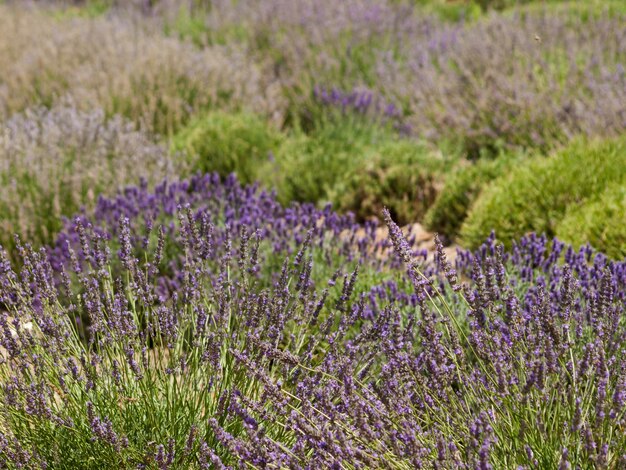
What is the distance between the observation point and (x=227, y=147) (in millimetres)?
6008

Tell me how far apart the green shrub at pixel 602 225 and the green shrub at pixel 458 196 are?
92 centimetres

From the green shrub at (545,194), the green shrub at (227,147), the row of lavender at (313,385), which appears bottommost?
the green shrub at (227,147)

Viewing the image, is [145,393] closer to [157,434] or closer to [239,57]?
[157,434]

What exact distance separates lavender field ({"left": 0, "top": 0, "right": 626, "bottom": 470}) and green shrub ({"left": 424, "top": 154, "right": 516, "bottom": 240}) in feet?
0.07

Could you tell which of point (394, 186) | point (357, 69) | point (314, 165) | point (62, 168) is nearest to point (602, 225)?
point (394, 186)

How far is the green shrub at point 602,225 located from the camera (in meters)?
4.08

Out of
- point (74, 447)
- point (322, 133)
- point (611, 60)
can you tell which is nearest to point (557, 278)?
point (74, 447)

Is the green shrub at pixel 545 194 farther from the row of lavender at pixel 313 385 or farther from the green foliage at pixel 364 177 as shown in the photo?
the row of lavender at pixel 313 385

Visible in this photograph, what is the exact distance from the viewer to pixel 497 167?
214 inches

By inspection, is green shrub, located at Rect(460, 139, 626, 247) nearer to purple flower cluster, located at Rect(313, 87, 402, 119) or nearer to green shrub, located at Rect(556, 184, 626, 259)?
green shrub, located at Rect(556, 184, 626, 259)

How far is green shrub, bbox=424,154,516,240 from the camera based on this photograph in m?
5.29

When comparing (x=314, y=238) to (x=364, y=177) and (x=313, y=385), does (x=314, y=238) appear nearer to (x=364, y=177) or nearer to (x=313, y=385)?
(x=364, y=177)

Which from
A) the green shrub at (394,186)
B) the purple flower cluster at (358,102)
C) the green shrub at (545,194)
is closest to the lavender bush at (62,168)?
the green shrub at (394,186)

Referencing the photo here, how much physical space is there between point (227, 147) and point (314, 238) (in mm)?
2099
